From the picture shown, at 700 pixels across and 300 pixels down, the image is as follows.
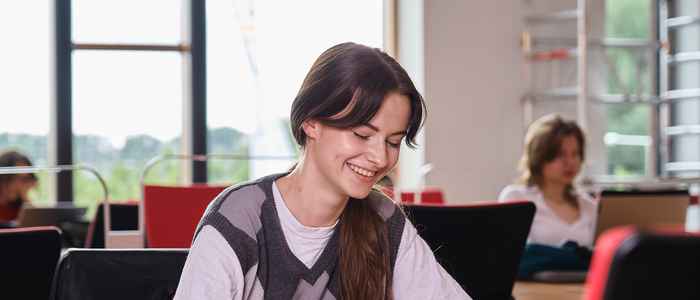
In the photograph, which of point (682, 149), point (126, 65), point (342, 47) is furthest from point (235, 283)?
point (682, 149)

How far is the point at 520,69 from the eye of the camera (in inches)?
287

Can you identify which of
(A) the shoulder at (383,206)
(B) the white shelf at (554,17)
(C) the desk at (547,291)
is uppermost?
(B) the white shelf at (554,17)

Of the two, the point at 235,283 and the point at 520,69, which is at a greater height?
the point at 520,69

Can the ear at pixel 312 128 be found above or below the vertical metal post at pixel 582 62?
below

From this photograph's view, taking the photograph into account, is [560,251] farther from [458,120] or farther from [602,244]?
[458,120]

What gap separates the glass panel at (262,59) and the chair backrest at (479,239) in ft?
14.4

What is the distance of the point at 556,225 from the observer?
4402 mm

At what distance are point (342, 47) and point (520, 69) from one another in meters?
5.65

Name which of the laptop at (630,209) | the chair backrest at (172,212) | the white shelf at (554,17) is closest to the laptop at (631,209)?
the laptop at (630,209)

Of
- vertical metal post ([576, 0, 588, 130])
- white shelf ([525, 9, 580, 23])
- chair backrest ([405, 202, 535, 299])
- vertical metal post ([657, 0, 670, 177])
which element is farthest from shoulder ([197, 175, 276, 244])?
vertical metal post ([657, 0, 670, 177])

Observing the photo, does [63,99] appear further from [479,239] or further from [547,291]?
[479,239]

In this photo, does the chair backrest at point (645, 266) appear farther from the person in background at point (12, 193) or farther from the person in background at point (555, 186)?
the person in background at point (12, 193)

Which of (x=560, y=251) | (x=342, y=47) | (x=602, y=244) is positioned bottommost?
(x=560, y=251)

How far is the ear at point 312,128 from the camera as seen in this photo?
1769 mm
